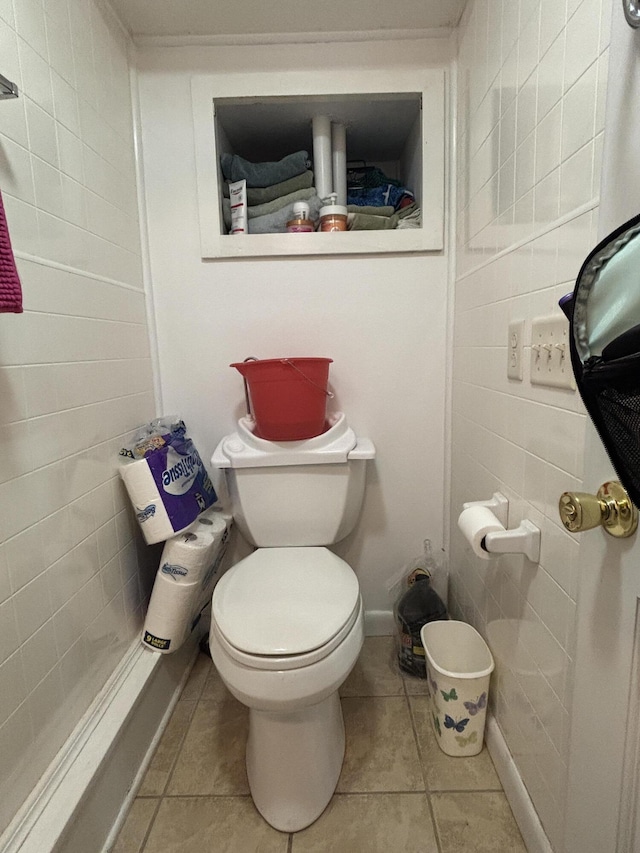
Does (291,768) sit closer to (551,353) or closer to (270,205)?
(551,353)

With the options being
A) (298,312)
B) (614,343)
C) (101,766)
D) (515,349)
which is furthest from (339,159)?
(101,766)

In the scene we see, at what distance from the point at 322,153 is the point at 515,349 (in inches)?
37.9

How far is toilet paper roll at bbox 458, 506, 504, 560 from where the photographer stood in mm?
956

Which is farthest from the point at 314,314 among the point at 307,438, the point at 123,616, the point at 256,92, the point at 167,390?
the point at 123,616

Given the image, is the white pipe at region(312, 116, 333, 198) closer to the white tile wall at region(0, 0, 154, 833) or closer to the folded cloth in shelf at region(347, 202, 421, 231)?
the folded cloth in shelf at region(347, 202, 421, 231)

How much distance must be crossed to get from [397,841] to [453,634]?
50cm

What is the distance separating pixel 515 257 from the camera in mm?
988

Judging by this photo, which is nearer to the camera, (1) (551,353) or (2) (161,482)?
(1) (551,353)


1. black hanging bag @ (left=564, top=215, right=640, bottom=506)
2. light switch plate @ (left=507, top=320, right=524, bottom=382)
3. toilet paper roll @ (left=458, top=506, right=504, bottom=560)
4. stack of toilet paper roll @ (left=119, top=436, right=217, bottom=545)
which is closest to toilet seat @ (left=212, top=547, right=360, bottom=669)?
stack of toilet paper roll @ (left=119, top=436, right=217, bottom=545)

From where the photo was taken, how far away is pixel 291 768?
105cm

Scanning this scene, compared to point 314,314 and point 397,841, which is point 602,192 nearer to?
point 314,314

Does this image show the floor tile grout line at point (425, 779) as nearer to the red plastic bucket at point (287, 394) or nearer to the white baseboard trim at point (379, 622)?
the white baseboard trim at point (379, 622)

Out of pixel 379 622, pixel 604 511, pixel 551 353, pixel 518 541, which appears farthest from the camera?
pixel 379 622

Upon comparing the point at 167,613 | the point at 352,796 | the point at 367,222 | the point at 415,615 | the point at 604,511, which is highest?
the point at 367,222
